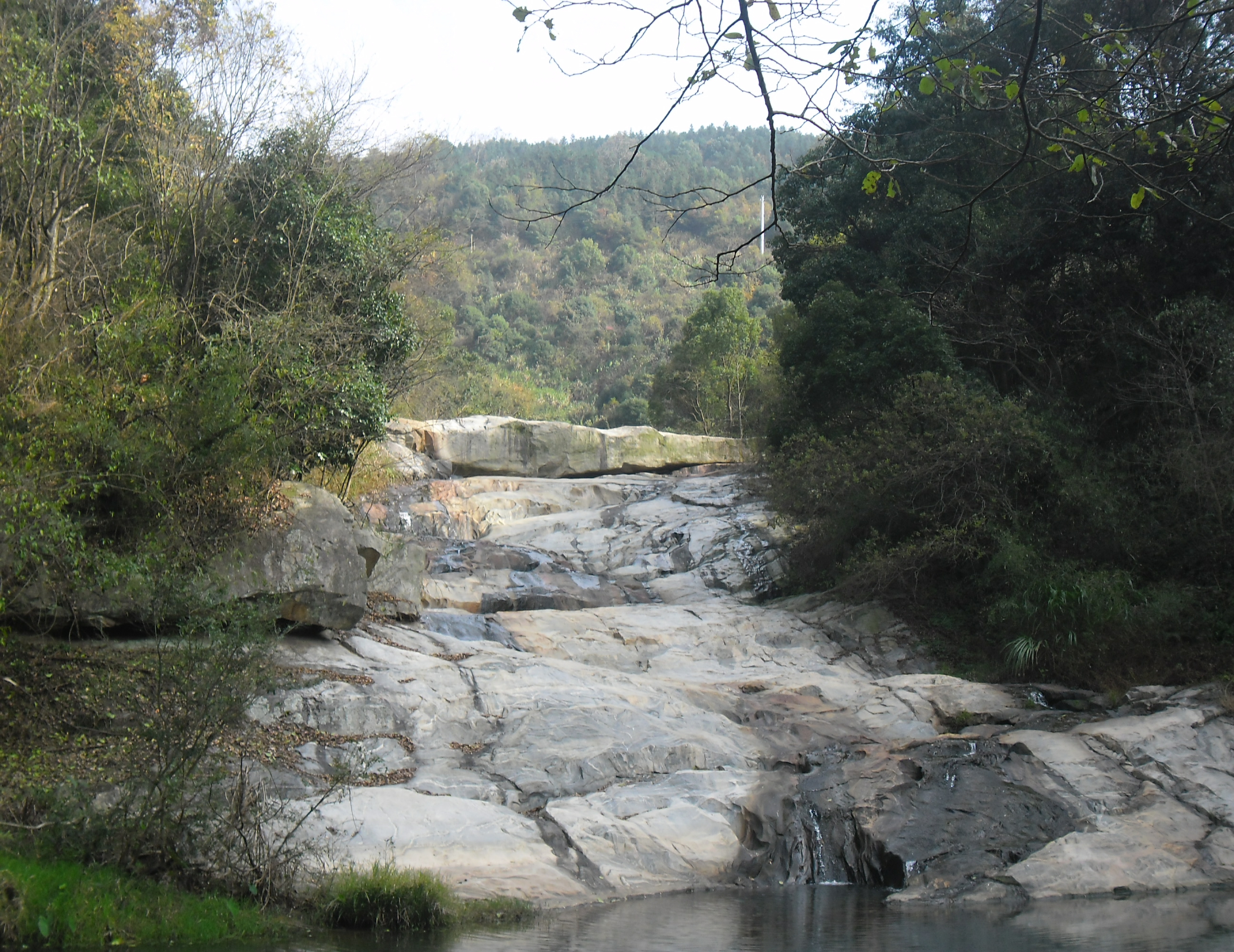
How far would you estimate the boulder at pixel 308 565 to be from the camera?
11.2 metres

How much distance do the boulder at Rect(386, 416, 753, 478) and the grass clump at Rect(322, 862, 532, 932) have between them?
2030 centimetres

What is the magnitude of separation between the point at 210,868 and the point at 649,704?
5.56 m

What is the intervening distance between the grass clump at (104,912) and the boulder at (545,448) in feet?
67.5

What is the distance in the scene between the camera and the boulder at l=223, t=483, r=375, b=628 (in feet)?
36.9

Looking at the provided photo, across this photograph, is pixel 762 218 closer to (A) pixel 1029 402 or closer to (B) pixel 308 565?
(A) pixel 1029 402

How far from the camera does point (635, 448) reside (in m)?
31.0

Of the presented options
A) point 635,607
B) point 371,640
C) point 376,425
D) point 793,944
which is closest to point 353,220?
point 376,425

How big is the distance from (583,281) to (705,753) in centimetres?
5824

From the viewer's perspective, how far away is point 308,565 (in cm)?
1173

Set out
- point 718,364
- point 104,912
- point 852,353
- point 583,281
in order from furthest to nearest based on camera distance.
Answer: point 583,281, point 718,364, point 852,353, point 104,912

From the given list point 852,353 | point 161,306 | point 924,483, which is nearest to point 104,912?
point 161,306

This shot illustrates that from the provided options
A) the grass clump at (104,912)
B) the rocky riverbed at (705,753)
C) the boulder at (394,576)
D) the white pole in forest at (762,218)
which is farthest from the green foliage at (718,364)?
the grass clump at (104,912)

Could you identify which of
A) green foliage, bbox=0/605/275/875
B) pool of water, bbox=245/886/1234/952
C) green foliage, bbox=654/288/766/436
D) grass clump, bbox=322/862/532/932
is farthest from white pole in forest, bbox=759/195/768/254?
grass clump, bbox=322/862/532/932

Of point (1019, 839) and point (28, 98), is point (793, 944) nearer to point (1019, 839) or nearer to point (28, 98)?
point (1019, 839)
